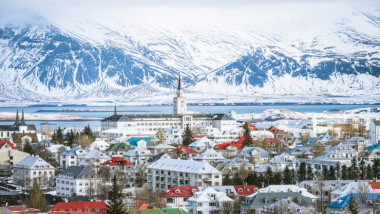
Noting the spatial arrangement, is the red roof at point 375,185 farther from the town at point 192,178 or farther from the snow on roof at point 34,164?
the snow on roof at point 34,164

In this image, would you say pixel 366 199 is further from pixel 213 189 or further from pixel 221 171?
pixel 221 171

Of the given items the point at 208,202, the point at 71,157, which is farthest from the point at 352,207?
the point at 71,157

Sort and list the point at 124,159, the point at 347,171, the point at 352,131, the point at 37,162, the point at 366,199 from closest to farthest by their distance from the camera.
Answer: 1. the point at 366,199
2. the point at 347,171
3. the point at 37,162
4. the point at 124,159
5. the point at 352,131

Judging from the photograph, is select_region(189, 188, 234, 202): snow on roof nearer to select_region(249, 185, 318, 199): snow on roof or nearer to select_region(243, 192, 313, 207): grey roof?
select_region(243, 192, 313, 207): grey roof

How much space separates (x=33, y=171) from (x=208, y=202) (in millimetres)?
23166

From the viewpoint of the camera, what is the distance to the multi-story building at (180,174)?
57.8m

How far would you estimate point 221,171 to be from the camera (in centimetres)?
6281

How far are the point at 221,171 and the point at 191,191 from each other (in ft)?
39.8

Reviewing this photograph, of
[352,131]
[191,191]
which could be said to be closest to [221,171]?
[191,191]

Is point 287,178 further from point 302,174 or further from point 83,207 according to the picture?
point 83,207

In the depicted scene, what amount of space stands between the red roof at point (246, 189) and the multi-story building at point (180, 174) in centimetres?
515

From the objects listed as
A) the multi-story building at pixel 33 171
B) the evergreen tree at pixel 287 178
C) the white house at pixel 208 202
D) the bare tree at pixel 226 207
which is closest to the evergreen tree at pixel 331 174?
the evergreen tree at pixel 287 178

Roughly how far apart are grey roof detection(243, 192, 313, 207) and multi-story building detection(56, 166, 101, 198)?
45.2ft

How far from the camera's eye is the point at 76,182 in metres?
59.2
